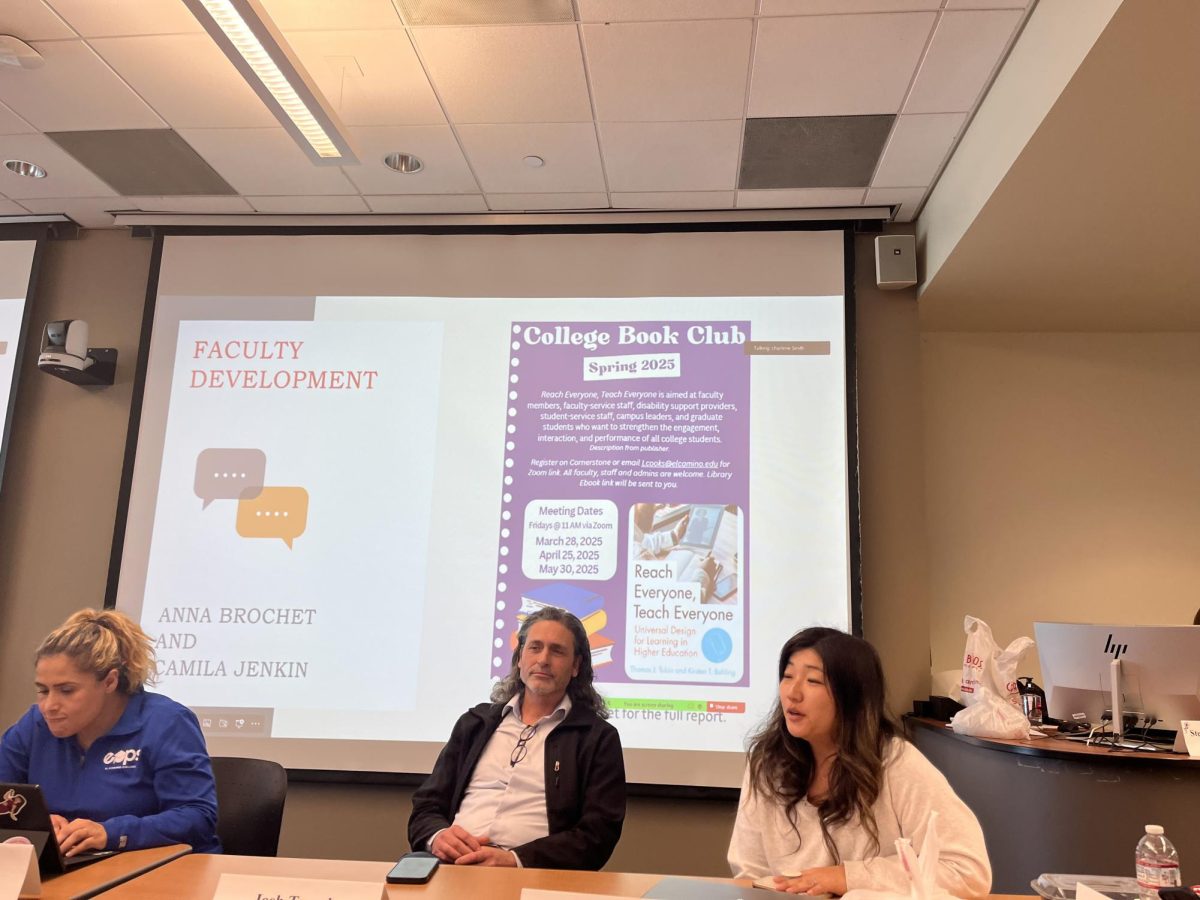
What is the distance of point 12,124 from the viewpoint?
10.5 feet

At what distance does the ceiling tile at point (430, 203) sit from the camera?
3.63 metres

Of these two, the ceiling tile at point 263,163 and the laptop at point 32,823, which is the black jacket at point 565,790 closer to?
the laptop at point 32,823

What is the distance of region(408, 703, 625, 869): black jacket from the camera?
7.09 ft

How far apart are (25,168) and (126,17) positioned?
1329 millimetres

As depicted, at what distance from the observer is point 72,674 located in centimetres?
197

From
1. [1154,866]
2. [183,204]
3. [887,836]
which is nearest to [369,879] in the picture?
[887,836]

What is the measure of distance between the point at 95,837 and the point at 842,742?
1.56 meters

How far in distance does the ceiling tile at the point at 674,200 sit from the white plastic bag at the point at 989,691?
195 centimetres

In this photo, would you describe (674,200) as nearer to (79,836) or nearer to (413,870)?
(413,870)

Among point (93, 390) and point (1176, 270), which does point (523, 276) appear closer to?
point (93, 390)

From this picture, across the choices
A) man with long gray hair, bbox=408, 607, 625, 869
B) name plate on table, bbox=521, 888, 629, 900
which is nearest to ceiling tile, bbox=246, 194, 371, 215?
man with long gray hair, bbox=408, 607, 625, 869

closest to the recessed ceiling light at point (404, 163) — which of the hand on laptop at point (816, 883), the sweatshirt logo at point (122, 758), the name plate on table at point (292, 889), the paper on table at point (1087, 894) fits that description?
the sweatshirt logo at point (122, 758)

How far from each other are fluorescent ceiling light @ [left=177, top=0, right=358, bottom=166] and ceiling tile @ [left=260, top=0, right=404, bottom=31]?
337 millimetres

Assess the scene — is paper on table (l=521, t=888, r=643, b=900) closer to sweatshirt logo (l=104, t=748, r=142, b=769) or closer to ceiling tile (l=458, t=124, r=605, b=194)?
sweatshirt logo (l=104, t=748, r=142, b=769)
